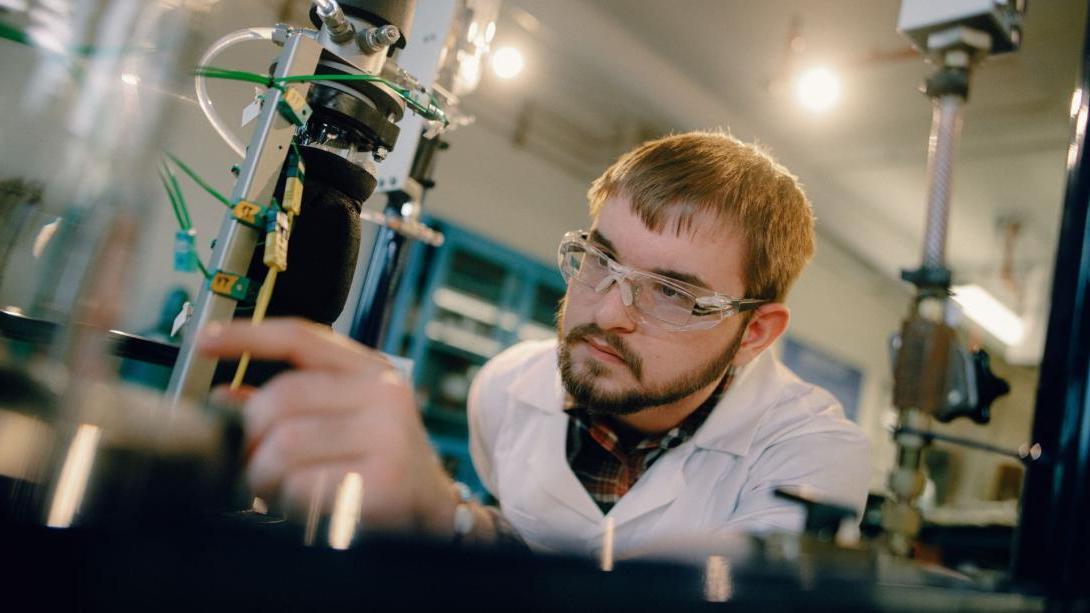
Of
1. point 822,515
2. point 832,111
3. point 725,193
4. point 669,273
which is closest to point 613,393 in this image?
point 669,273

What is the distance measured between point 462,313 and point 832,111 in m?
2.46

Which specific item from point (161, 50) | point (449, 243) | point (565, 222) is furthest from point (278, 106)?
point (449, 243)

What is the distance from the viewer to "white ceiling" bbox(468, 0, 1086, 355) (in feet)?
3.50

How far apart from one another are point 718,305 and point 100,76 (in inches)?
31.0

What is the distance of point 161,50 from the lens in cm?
44

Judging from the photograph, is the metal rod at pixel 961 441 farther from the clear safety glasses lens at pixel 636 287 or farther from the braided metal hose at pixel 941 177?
the clear safety glasses lens at pixel 636 287

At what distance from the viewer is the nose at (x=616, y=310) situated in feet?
3.02

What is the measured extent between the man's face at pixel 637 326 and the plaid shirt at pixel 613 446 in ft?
0.35

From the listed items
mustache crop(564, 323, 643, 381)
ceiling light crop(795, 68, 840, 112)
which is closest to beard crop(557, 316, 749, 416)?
mustache crop(564, 323, 643, 381)

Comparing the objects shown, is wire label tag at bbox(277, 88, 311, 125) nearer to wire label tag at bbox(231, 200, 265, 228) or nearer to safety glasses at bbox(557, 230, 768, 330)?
wire label tag at bbox(231, 200, 265, 228)

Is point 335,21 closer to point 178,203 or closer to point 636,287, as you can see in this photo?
point 178,203

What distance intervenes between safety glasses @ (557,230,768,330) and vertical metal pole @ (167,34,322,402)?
1.60ft

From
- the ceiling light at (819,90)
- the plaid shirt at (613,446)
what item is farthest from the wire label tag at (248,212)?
the ceiling light at (819,90)

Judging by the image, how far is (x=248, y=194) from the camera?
19.6 inches
